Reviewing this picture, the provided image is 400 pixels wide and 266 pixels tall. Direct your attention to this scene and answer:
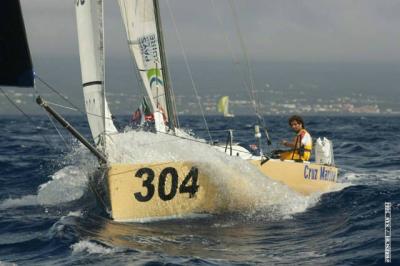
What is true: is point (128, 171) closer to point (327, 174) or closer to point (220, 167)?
point (220, 167)

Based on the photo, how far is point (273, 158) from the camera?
41.9 feet

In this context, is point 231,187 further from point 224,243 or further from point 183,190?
point 224,243

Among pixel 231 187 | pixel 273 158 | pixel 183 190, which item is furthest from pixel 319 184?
pixel 183 190

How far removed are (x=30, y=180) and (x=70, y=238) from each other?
727 centimetres

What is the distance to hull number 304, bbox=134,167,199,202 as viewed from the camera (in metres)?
10.5

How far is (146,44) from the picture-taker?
14.8 meters

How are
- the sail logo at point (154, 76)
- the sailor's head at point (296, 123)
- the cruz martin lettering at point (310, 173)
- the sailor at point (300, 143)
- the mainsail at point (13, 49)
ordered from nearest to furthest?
1. the mainsail at point (13, 49)
2. the cruz martin lettering at point (310, 173)
3. the sailor at point (300, 143)
4. the sailor's head at point (296, 123)
5. the sail logo at point (154, 76)

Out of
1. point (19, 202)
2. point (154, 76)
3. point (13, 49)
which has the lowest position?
point (19, 202)

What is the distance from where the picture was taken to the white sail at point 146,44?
577 inches

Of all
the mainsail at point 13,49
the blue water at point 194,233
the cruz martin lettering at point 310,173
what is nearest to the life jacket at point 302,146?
the cruz martin lettering at point 310,173

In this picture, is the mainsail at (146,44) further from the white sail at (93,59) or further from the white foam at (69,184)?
the white sail at (93,59)

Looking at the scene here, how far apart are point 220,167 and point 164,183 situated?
3.30 feet
